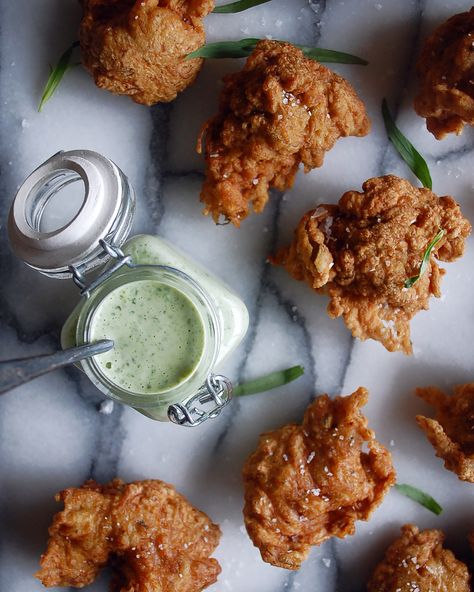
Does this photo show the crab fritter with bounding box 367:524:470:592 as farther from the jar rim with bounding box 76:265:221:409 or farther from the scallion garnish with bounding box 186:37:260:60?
the scallion garnish with bounding box 186:37:260:60

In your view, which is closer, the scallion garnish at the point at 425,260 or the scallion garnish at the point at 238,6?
the scallion garnish at the point at 425,260

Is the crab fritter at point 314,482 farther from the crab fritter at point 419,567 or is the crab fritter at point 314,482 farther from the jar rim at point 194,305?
the jar rim at point 194,305

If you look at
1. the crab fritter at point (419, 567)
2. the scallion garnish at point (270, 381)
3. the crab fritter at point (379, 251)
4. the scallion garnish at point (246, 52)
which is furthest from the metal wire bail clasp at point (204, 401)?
the scallion garnish at point (246, 52)

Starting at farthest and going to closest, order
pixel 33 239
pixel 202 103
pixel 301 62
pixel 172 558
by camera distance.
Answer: pixel 202 103 → pixel 172 558 → pixel 301 62 → pixel 33 239

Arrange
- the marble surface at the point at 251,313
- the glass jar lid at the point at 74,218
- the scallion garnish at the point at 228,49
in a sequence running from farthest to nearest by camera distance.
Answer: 1. the marble surface at the point at 251,313
2. the scallion garnish at the point at 228,49
3. the glass jar lid at the point at 74,218

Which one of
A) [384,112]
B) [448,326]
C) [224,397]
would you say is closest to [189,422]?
[224,397]

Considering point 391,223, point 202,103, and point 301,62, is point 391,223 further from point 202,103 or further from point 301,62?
point 202,103
